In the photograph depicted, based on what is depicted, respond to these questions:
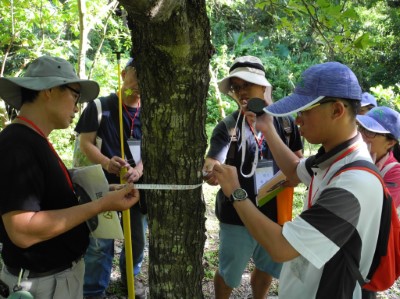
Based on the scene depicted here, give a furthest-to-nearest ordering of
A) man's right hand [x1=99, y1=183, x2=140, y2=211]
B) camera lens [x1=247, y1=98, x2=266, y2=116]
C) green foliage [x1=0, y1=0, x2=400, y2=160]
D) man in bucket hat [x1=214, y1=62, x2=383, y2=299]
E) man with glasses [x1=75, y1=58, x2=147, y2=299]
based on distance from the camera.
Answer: man with glasses [x1=75, y1=58, x2=147, y2=299] < camera lens [x1=247, y1=98, x2=266, y2=116] < green foliage [x1=0, y1=0, x2=400, y2=160] < man's right hand [x1=99, y1=183, x2=140, y2=211] < man in bucket hat [x1=214, y1=62, x2=383, y2=299]

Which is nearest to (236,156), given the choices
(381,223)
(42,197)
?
(381,223)

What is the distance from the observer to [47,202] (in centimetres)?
163

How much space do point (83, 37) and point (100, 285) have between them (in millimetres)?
4046

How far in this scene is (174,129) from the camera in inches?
60.8

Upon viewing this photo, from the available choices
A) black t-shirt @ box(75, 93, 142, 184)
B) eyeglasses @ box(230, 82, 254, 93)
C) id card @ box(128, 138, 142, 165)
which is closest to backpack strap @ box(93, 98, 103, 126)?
black t-shirt @ box(75, 93, 142, 184)

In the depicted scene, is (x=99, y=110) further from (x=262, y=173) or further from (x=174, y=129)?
(x=174, y=129)

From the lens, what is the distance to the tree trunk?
4.54ft

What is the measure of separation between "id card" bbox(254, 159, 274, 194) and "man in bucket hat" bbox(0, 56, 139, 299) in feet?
3.71

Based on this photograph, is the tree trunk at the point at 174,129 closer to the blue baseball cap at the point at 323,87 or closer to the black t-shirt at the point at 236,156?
the blue baseball cap at the point at 323,87

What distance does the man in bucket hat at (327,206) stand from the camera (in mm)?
1340

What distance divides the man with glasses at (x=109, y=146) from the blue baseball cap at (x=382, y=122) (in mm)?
1682

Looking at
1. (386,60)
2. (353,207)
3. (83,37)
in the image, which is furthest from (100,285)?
(386,60)

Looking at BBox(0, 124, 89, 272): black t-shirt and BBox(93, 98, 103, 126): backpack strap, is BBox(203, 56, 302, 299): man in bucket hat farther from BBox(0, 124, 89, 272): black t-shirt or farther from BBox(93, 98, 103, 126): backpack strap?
BBox(0, 124, 89, 272): black t-shirt

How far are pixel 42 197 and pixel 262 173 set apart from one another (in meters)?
1.49
